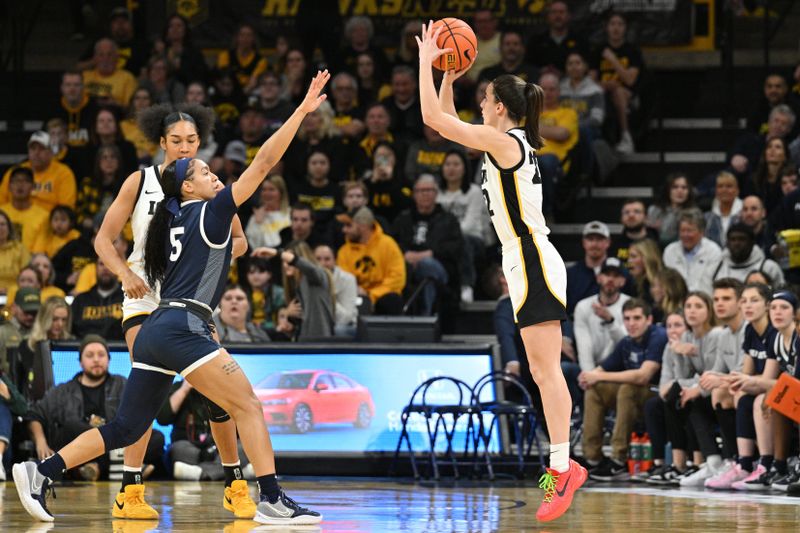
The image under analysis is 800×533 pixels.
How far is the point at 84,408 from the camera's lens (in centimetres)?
1099

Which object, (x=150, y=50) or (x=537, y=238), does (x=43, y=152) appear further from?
(x=537, y=238)

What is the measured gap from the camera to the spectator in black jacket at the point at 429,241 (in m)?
13.2

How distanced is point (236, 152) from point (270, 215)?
1.31m

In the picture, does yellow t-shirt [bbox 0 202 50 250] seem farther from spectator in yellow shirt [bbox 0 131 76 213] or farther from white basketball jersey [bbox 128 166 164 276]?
white basketball jersey [bbox 128 166 164 276]

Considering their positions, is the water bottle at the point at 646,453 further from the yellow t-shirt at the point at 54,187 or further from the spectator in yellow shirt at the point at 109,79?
the spectator in yellow shirt at the point at 109,79

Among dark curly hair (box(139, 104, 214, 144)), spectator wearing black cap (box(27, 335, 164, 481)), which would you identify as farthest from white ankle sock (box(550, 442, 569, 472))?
spectator wearing black cap (box(27, 335, 164, 481))

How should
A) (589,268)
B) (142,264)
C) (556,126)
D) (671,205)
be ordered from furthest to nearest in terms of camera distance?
1. (556,126)
2. (671,205)
3. (589,268)
4. (142,264)

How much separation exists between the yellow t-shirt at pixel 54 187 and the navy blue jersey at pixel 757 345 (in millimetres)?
7841

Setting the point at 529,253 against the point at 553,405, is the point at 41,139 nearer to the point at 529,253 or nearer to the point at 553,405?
the point at 529,253

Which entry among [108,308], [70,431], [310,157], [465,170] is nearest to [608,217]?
[465,170]

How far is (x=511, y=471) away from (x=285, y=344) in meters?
2.11

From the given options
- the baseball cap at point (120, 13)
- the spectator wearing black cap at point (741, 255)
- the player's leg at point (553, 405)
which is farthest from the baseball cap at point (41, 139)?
the player's leg at point (553, 405)

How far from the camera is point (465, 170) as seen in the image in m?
14.4

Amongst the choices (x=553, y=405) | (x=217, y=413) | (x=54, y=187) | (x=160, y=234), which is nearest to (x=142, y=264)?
(x=160, y=234)
